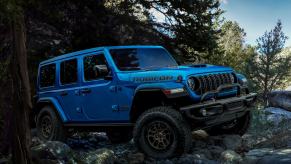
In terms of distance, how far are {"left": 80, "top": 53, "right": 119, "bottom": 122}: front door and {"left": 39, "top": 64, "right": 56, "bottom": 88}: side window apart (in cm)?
140

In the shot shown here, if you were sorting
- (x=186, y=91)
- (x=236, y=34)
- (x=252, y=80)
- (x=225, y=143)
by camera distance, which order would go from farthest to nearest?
1. (x=236, y=34)
2. (x=252, y=80)
3. (x=225, y=143)
4. (x=186, y=91)

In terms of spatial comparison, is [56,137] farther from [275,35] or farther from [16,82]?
[275,35]

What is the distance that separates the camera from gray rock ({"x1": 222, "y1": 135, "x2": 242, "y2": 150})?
27.0 ft

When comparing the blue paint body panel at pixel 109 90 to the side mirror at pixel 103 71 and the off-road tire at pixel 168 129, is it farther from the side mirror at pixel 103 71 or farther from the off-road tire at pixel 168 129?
the off-road tire at pixel 168 129

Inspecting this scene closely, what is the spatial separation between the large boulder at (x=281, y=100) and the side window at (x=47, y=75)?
37.4ft

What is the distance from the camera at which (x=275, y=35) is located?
30797 millimetres

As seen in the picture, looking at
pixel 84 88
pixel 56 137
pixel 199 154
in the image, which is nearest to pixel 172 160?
pixel 199 154

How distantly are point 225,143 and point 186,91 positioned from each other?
2.04m

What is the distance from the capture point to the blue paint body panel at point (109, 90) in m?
7.14

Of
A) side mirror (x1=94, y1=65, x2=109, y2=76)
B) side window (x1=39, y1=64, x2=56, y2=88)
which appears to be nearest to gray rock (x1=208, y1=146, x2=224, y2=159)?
side mirror (x1=94, y1=65, x2=109, y2=76)

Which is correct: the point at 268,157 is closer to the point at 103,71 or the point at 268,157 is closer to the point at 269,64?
the point at 103,71

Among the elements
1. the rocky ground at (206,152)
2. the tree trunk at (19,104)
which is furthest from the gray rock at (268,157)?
the tree trunk at (19,104)

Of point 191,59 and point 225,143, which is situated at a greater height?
point 191,59

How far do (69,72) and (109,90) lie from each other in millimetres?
1701
